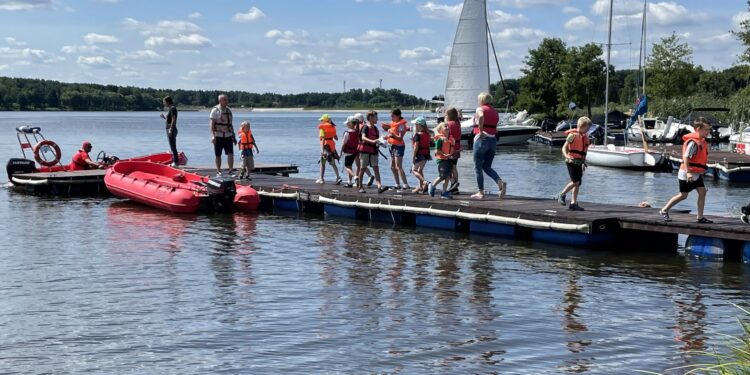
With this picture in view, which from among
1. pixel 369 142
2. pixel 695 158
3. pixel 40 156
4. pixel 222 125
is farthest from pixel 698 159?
pixel 40 156

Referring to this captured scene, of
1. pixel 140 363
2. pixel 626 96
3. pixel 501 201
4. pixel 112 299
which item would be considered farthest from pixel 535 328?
pixel 626 96

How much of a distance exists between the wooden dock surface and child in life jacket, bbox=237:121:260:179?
1355 millimetres

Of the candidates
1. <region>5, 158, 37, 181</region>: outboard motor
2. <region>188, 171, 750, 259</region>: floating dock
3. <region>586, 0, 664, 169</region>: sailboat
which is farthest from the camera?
<region>586, 0, 664, 169</region>: sailboat

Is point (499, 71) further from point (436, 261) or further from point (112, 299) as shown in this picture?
point (112, 299)

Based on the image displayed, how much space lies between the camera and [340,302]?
1259cm

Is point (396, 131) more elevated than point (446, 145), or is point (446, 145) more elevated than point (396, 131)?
point (396, 131)

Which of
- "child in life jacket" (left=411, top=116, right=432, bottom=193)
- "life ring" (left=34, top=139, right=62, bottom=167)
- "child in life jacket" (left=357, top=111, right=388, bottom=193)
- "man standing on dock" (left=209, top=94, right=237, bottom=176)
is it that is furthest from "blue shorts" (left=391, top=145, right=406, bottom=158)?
"life ring" (left=34, top=139, right=62, bottom=167)

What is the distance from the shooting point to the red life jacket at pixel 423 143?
1853cm

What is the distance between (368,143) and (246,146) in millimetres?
4565

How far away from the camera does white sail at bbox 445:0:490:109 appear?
55062mm

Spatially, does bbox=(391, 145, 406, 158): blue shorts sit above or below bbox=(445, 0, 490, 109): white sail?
below

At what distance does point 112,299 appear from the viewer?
1279 cm

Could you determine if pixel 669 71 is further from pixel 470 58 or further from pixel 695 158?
pixel 695 158

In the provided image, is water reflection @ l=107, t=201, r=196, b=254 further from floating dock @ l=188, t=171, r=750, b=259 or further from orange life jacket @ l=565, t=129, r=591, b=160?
orange life jacket @ l=565, t=129, r=591, b=160
